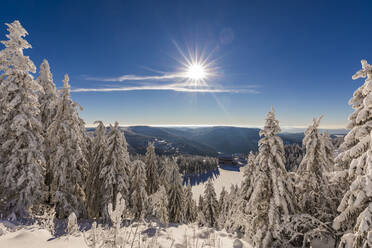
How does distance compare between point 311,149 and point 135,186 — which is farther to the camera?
point 135,186

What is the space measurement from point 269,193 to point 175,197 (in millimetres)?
19092

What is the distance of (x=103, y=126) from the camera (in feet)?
64.9

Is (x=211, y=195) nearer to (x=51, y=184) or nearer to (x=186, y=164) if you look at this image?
(x=51, y=184)

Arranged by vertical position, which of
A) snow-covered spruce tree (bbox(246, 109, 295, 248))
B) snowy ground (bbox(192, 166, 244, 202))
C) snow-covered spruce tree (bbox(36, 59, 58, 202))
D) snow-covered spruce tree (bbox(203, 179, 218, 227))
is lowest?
snowy ground (bbox(192, 166, 244, 202))

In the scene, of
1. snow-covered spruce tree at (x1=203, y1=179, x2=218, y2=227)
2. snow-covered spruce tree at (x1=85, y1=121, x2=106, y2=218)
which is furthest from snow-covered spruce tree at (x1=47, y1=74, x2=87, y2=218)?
snow-covered spruce tree at (x1=203, y1=179, x2=218, y2=227)

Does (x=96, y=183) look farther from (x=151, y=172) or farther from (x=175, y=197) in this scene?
(x=175, y=197)

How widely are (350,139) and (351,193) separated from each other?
214 centimetres

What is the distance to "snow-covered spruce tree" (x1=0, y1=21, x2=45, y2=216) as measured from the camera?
451 inches

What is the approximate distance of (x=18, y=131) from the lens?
38.7 ft

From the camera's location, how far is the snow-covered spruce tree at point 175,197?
26812mm

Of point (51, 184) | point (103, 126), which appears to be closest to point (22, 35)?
point (103, 126)

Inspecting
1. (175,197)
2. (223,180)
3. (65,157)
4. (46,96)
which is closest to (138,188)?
(175,197)

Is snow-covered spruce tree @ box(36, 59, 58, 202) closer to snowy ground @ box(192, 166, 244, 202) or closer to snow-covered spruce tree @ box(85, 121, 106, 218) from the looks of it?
snow-covered spruce tree @ box(85, 121, 106, 218)

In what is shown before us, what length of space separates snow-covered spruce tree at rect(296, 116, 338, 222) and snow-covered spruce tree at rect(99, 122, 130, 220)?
47.2ft
